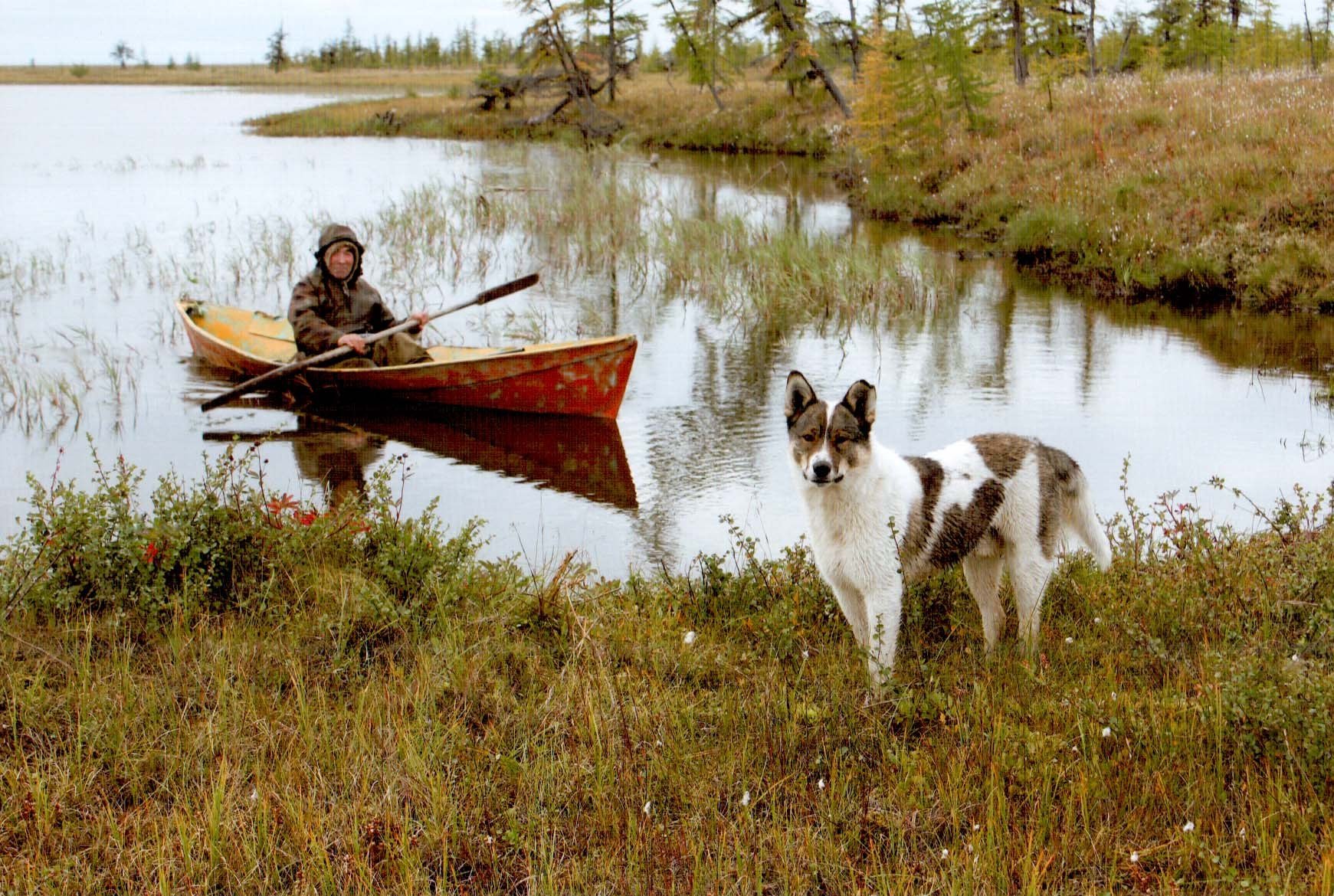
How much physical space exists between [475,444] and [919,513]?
7612 millimetres

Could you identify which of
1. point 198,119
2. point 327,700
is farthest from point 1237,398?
point 198,119

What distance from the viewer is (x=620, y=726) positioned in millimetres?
5012

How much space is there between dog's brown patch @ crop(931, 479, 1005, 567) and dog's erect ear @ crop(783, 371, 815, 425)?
90 centimetres

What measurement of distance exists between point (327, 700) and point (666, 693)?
5.25 feet

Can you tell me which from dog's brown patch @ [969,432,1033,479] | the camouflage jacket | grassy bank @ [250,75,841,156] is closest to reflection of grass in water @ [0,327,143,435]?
the camouflage jacket

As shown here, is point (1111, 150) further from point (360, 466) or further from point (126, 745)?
point (126, 745)

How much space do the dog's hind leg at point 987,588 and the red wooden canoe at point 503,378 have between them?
6.42 meters

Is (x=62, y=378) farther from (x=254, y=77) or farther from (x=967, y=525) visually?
(x=254, y=77)

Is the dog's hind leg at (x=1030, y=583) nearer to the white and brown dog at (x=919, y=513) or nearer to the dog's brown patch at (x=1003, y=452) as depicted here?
the white and brown dog at (x=919, y=513)

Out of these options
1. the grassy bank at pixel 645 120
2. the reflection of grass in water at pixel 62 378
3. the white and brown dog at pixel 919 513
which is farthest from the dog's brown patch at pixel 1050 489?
the grassy bank at pixel 645 120

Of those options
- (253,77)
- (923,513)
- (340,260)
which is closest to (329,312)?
(340,260)

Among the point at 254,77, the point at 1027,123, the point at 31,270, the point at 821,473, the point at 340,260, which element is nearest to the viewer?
the point at 821,473

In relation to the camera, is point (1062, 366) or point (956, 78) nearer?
point (1062, 366)

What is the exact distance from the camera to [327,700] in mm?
5426
